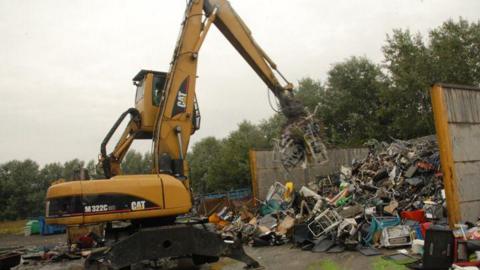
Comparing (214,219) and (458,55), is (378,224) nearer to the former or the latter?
(214,219)

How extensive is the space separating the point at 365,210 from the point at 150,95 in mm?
5489

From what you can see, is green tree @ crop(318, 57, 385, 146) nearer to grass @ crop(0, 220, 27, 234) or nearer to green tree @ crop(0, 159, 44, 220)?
grass @ crop(0, 220, 27, 234)

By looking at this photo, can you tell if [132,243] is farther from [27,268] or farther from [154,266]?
[27,268]

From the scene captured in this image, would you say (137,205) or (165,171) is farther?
(165,171)

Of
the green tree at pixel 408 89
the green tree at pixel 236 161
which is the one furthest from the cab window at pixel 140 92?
the green tree at pixel 236 161

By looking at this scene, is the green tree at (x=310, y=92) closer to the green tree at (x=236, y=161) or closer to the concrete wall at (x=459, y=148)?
the green tree at (x=236, y=161)

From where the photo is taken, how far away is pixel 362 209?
31.7ft

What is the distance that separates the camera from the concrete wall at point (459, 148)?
790 cm

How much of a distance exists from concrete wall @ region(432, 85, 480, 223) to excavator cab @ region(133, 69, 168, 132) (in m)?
5.45

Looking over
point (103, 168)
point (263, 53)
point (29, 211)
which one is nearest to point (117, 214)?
point (103, 168)

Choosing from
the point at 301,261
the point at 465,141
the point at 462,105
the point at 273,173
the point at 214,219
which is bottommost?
the point at 301,261

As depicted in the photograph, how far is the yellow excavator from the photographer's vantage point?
21.5 feet

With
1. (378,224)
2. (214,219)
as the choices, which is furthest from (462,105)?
(214,219)

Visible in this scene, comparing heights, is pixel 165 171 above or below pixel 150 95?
below
